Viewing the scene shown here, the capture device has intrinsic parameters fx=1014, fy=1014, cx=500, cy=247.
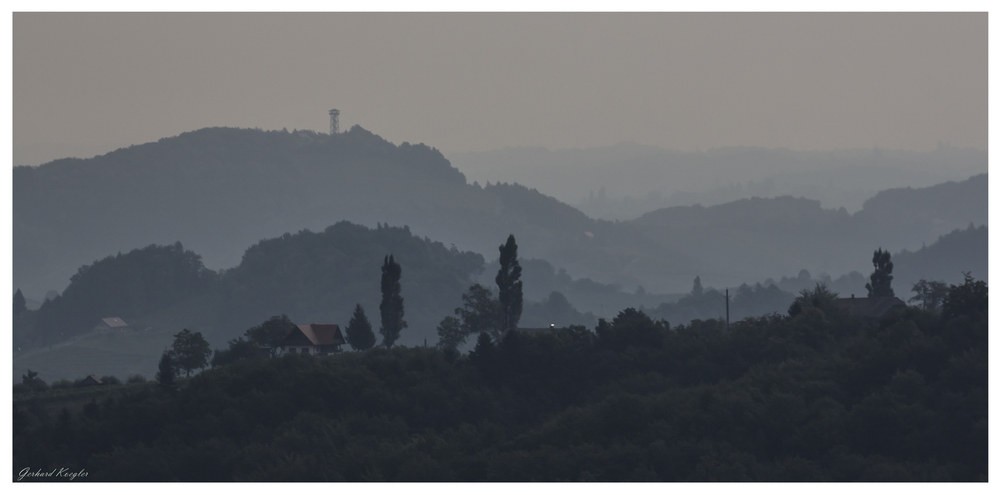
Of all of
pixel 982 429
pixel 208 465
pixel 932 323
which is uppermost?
pixel 932 323

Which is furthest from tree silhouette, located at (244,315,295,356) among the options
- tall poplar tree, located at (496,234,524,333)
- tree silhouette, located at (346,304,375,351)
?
tall poplar tree, located at (496,234,524,333)

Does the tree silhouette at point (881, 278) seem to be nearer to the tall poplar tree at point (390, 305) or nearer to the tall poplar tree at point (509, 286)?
the tall poplar tree at point (509, 286)

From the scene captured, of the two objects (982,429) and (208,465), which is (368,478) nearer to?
(208,465)

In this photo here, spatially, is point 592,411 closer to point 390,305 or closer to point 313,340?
point 390,305

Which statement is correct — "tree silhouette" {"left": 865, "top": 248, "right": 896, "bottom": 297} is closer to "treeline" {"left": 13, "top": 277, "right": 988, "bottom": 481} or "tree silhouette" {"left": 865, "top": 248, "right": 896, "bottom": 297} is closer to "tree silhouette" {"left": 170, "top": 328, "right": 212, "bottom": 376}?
"treeline" {"left": 13, "top": 277, "right": 988, "bottom": 481}

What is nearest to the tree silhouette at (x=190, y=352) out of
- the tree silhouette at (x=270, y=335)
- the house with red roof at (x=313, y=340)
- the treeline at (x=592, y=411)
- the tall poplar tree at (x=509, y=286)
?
the tree silhouette at (x=270, y=335)

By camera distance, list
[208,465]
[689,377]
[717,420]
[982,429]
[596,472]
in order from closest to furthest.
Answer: [982,429] → [596,472] → [717,420] → [208,465] → [689,377]

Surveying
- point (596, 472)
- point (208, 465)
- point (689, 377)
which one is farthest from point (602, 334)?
point (208, 465)

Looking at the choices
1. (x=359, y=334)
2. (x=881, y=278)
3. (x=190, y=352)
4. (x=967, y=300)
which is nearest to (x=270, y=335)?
(x=190, y=352)
